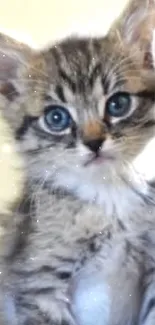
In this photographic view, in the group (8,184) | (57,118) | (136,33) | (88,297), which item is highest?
(136,33)

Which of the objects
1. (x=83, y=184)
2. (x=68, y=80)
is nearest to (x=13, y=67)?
(x=68, y=80)

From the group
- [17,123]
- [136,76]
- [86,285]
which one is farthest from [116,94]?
[86,285]

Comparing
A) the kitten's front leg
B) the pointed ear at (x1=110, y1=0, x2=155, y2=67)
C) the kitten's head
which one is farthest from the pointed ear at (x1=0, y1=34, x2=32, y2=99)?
the kitten's front leg

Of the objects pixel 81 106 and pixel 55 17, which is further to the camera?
pixel 55 17

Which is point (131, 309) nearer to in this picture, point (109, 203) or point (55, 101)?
point (109, 203)

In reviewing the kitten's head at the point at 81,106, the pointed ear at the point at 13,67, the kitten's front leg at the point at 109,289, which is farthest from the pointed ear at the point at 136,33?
the kitten's front leg at the point at 109,289

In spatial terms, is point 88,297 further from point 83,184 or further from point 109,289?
point 83,184

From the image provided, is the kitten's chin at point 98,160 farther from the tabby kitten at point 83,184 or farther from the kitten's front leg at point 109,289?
the kitten's front leg at point 109,289

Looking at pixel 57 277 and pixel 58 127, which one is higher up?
pixel 58 127
